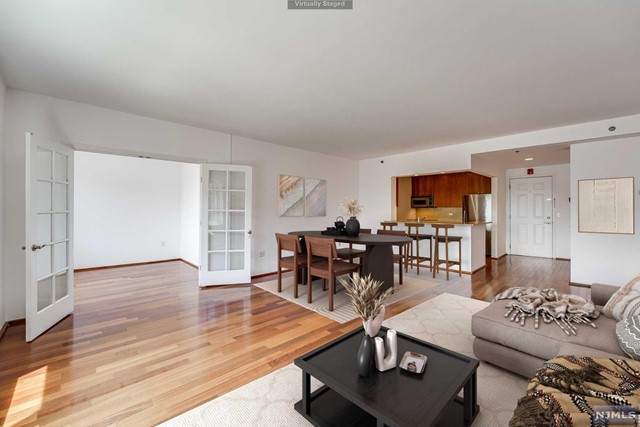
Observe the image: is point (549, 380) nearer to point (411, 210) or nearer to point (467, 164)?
point (467, 164)

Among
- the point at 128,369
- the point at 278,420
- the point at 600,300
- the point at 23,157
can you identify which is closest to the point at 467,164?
the point at 600,300

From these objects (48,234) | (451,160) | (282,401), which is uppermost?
(451,160)

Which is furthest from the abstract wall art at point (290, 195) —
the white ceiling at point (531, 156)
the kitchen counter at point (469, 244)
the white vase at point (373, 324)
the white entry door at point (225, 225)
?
the white vase at point (373, 324)

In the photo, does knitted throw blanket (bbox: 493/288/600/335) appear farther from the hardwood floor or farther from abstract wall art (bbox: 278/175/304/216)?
abstract wall art (bbox: 278/175/304/216)

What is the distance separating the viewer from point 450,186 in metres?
6.42

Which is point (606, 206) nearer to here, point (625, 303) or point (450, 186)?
point (450, 186)

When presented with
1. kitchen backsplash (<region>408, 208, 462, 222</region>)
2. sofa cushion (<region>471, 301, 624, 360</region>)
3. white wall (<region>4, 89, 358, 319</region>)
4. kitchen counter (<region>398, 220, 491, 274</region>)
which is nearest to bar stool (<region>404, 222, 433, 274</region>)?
kitchen counter (<region>398, 220, 491, 274</region>)

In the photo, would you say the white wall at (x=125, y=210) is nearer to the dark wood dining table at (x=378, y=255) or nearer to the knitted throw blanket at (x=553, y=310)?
the dark wood dining table at (x=378, y=255)

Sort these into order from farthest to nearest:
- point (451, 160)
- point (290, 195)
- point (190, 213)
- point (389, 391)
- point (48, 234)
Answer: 1. point (190, 213)
2. point (290, 195)
3. point (451, 160)
4. point (48, 234)
5. point (389, 391)

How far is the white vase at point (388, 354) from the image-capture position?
1.51 meters

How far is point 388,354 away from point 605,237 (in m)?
4.70

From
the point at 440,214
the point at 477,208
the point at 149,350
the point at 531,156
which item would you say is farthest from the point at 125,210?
the point at 531,156

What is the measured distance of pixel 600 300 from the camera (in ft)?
7.49

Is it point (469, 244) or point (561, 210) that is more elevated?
point (561, 210)
